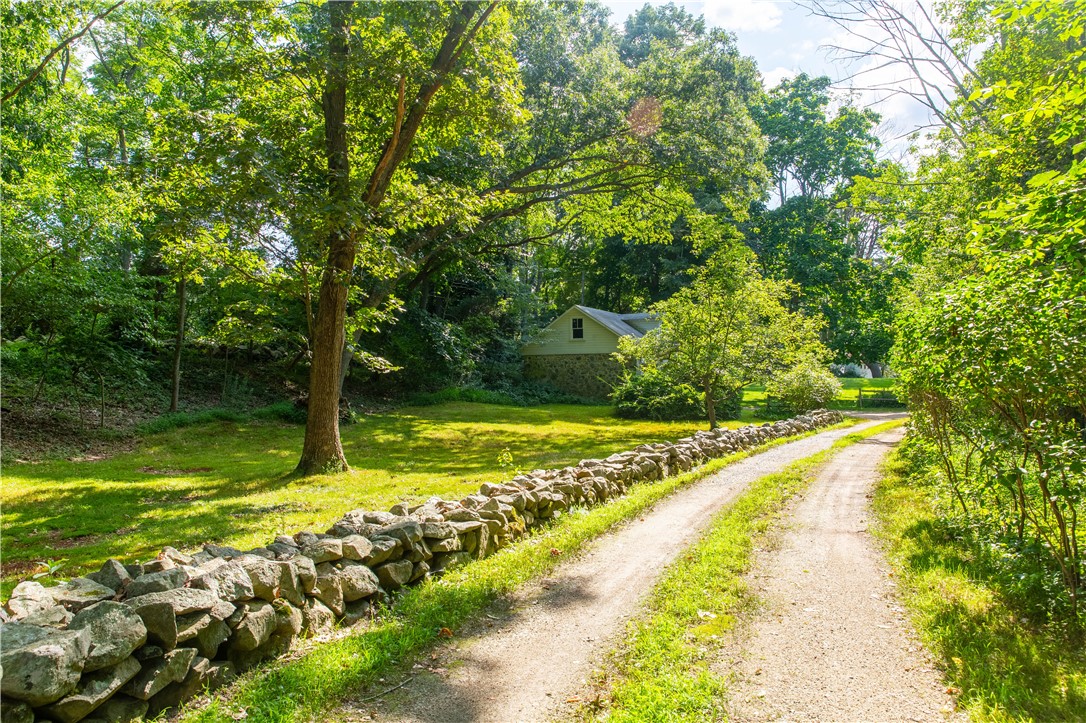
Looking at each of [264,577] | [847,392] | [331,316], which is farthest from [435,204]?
[847,392]

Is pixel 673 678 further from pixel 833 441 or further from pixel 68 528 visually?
pixel 833 441

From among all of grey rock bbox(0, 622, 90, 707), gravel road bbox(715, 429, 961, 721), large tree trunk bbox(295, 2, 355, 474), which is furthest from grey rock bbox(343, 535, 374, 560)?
large tree trunk bbox(295, 2, 355, 474)

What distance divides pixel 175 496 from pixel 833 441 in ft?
48.2

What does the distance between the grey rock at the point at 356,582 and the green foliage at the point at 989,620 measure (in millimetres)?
3739

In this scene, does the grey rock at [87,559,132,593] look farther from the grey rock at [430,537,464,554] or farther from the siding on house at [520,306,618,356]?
the siding on house at [520,306,618,356]

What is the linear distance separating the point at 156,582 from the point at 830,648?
4.06m

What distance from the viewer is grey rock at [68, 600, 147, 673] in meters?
2.71

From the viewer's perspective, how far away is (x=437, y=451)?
47.4 feet

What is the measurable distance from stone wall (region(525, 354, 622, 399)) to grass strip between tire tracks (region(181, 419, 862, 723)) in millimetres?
22372

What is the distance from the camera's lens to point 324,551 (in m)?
4.20

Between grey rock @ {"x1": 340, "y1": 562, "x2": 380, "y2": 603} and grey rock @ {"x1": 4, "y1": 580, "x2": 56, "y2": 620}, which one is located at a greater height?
grey rock @ {"x1": 4, "y1": 580, "x2": 56, "y2": 620}

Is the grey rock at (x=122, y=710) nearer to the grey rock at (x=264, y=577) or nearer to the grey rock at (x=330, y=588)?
the grey rock at (x=264, y=577)

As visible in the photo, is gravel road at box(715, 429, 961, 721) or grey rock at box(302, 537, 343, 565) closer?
gravel road at box(715, 429, 961, 721)

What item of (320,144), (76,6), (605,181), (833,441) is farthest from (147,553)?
(833,441)
